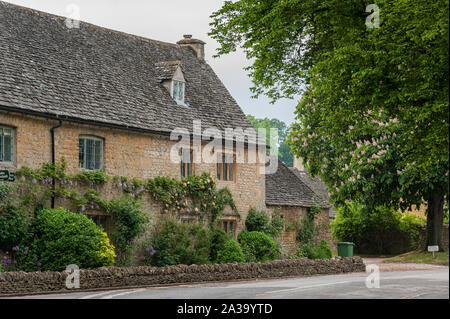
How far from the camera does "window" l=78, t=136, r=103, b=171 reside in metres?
24.3

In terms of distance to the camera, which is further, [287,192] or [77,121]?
[287,192]

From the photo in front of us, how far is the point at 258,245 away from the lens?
1134 inches

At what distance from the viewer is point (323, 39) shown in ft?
69.9

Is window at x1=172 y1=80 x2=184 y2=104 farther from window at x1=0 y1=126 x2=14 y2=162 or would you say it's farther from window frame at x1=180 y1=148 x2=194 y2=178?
window at x1=0 y1=126 x2=14 y2=162

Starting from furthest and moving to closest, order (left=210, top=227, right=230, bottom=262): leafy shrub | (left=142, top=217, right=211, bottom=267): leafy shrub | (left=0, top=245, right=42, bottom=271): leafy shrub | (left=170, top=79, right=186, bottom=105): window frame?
1. (left=170, top=79, right=186, bottom=105): window frame
2. (left=210, top=227, right=230, bottom=262): leafy shrub
3. (left=142, top=217, right=211, bottom=267): leafy shrub
4. (left=0, top=245, right=42, bottom=271): leafy shrub

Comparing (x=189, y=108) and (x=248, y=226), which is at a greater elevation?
(x=189, y=108)

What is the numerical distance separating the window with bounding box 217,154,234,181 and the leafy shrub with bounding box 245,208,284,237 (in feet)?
6.08

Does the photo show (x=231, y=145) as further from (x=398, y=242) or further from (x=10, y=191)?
(x=398, y=242)

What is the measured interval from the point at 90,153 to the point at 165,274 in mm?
5554

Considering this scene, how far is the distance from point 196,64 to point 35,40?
9.44m

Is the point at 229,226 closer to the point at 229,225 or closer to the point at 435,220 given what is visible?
the point at 229,225

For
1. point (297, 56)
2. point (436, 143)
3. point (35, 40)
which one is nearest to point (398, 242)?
point (297, 56)

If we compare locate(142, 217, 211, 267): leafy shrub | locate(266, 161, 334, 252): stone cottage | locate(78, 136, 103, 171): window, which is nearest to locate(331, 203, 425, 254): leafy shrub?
locate(266, 161, 334, 252): stone cottage

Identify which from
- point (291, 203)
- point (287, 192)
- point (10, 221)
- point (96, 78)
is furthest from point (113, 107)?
point (287, 192)
